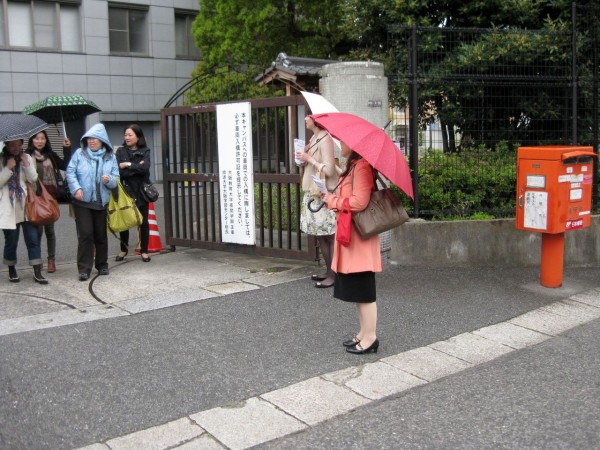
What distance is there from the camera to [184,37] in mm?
23641

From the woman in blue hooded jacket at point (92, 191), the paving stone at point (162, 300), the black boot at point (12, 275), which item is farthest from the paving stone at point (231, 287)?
the black boot at point (12, 275)

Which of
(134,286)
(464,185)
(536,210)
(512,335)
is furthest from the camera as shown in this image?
(464,185)

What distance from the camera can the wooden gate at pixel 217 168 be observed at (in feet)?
23.9

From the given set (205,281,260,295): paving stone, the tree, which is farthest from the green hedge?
the tree

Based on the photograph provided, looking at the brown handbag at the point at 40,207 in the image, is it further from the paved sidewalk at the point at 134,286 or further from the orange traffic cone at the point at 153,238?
the orange traffic cone at the point at 153,238

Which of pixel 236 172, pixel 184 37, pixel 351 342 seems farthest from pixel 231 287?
pixel 184 37

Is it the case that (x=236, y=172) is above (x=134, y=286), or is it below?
above

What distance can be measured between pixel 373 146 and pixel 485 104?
4.73 meters

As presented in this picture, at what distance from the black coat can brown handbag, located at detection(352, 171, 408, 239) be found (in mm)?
4221

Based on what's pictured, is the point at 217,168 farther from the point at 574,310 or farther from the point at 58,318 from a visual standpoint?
the point at 574,310

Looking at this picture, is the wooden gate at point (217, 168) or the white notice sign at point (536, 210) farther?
the wooden gate at point (217, 168)

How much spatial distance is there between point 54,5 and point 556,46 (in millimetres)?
17644

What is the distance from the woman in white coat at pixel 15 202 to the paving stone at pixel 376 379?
389 centimetres

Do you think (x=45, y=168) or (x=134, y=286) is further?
(x=45, y=168)
